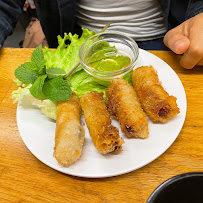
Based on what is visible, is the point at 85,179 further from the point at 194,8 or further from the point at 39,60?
the point at 194,8

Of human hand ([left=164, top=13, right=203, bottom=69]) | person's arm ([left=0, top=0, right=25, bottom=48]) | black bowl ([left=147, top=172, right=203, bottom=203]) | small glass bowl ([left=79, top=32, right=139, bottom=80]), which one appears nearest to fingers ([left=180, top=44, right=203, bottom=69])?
human hand ([left=164, top=13, right=203, bottom=69])

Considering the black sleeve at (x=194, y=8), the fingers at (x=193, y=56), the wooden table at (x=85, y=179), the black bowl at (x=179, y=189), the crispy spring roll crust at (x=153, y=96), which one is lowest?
the wooden table at (x=85, y=179)

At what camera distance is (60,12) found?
2139 mm

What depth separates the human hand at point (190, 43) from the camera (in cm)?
162

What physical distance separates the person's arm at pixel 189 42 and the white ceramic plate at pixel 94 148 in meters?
0.21

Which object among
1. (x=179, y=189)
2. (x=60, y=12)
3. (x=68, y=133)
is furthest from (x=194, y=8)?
(x=179, y=189)

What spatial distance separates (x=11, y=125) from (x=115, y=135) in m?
0.75

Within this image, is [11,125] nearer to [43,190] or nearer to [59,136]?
[59,136]

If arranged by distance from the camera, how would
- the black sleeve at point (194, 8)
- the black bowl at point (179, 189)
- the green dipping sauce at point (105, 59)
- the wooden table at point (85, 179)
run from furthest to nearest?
the black sleeve at point (194, 8)
the green dipping sauce at point (105, 59)
the wooden table at point (85, 179)
the black bowl at point (179, 189)

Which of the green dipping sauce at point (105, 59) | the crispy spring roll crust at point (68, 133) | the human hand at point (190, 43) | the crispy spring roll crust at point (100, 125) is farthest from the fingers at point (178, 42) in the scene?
the crispy spring roll crust at point (68, 133)

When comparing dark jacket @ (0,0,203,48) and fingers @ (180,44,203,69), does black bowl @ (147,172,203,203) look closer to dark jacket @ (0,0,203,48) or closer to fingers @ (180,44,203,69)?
fingers @ (180,44,203,69)

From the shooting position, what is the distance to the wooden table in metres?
1.19

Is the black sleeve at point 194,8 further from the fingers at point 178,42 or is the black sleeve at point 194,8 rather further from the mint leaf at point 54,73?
the mint leaf at point 54,73

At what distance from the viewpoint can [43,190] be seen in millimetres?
1217
